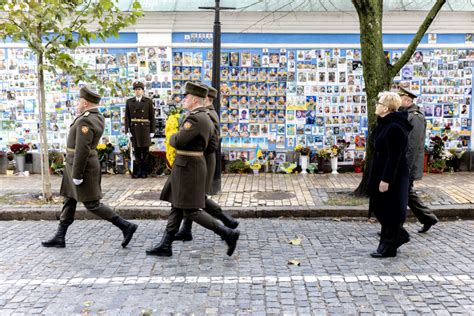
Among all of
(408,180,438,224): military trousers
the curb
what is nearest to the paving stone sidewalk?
the curb

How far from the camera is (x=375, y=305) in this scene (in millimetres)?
4457

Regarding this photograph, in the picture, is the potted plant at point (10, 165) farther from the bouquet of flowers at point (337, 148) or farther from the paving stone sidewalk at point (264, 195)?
the bouquet of flowers at point (337, 148)

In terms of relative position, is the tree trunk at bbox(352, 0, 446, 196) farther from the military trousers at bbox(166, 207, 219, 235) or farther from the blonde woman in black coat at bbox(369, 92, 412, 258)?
the military trousers at bbox(166, 207, 219, 235)

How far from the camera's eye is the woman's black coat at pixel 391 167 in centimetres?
557

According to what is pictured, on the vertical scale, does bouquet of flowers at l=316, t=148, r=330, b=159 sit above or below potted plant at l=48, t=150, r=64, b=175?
above

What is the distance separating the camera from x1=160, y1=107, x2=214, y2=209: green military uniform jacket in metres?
5.61

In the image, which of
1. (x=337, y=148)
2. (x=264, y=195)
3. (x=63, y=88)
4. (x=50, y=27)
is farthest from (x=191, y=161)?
(x=63, y=88)

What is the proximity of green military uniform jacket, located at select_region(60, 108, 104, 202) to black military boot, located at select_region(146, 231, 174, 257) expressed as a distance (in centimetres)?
95

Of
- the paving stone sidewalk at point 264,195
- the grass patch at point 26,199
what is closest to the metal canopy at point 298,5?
the paving stone sidewalk at point 264,195

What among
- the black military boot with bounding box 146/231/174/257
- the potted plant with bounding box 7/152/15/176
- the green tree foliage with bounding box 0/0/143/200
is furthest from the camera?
the potted plant with bounding box 7/152/15/176

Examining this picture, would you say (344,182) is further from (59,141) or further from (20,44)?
(20,44)

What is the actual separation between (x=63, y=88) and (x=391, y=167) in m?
8.63

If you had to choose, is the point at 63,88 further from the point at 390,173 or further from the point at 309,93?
the point at 390,173

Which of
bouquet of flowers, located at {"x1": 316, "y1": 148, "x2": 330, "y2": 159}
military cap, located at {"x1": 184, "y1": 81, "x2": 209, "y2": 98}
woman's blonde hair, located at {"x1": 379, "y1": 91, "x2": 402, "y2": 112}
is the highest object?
military cap, located at {"x1": 184, "y1": 81, "x2": 209, "y2": 98}
